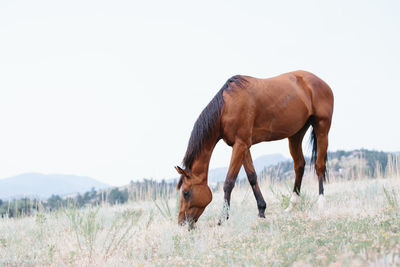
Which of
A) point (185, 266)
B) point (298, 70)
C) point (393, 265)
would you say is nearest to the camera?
point (393, 265)

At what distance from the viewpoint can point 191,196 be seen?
5266 millimetres

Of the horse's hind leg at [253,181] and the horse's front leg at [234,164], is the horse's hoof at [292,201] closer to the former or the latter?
the horse's hind leg at [253,181]

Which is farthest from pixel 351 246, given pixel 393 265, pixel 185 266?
pixel 185 266

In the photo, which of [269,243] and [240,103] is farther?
[240,103]

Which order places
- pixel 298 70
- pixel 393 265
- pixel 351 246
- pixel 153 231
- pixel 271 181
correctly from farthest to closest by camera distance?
pixel 271 181 → pixel 298 70 → pixel 153 231 → pixel 351 246 → pixel 393 265

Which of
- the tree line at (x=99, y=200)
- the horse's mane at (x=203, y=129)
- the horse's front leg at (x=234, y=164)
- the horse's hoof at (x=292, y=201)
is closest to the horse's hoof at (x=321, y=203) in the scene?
the horse's hoof at (x=292, y=201)

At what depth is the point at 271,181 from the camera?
37.8 feet

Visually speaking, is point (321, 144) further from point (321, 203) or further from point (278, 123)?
point (278, 123)

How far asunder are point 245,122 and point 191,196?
135cm

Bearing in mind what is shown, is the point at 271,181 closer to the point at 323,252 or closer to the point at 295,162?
the point at 295,162

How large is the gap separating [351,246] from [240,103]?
9.70 feet

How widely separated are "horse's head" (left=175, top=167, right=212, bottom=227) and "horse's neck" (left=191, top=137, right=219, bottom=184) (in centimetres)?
7

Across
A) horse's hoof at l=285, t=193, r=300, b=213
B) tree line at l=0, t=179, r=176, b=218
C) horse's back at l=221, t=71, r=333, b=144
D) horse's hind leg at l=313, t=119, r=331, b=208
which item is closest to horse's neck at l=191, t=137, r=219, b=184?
horse's back at l=221, t=71, r=333, b=144

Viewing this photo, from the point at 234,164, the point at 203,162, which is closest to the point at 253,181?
the point at 234,164
